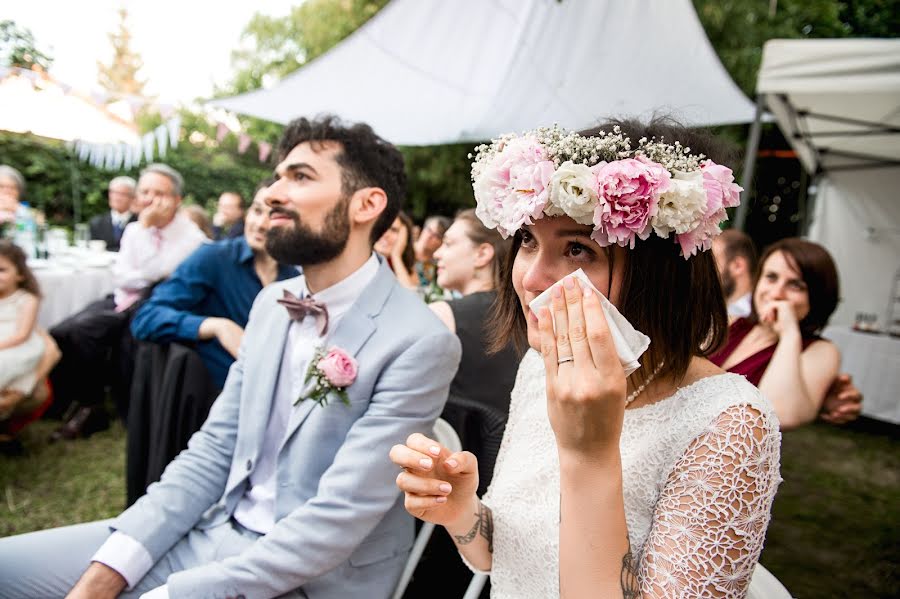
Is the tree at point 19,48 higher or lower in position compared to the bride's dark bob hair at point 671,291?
higher

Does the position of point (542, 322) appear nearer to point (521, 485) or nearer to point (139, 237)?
point (521, 485)

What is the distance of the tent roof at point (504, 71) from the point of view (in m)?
6.12

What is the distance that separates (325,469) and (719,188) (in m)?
1.37

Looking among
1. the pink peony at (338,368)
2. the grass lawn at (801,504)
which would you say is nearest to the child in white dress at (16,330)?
the grass lawn at (801,504)

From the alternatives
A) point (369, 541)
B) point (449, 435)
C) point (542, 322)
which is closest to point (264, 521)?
point (369, 541)

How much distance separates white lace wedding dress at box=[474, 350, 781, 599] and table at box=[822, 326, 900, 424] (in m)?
6.48

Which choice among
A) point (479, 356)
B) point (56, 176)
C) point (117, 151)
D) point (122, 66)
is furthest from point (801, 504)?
point (122, 66)

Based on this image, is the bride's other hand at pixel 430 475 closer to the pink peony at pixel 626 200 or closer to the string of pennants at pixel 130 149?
the pink peony at pixel 626 200

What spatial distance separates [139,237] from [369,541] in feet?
14.1

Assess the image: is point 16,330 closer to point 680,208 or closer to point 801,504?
point 680,208

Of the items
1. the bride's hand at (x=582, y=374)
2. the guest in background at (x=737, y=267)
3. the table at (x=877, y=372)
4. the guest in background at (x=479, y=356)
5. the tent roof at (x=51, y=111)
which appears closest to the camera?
the bride's hand at (x=582, y=374)

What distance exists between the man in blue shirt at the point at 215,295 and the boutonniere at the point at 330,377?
1.38m

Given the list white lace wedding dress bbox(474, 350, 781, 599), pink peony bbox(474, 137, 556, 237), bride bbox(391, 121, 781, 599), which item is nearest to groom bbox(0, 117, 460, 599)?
bride bbox(391, 121, 781, 599)

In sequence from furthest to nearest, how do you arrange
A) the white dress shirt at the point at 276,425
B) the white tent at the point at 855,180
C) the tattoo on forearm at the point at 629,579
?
the white tent at the point at 855,180, the white dress shirt at the point at 276,425, the tattoo on forearm at the point at 629,579
